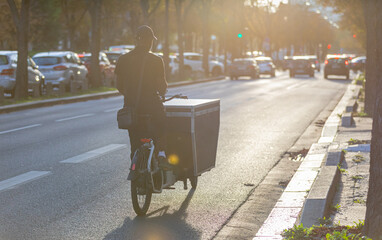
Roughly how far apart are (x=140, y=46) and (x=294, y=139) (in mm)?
7530

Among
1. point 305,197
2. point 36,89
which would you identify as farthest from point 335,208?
point 36,89

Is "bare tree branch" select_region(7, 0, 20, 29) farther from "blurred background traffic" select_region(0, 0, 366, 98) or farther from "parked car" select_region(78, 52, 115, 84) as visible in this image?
"parked car" select_region(78, 52, 115, 84)

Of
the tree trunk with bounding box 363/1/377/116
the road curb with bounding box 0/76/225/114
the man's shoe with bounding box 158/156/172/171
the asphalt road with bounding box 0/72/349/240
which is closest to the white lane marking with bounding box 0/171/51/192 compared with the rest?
the asphalt road with bounding box 0/72/349/240

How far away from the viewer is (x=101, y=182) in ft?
28.7

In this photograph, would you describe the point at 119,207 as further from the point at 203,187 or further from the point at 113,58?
the point at 113,58

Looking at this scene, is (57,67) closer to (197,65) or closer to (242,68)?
(242,68)

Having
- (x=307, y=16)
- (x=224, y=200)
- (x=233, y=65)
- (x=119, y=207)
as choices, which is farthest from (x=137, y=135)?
(x=307, y=16)

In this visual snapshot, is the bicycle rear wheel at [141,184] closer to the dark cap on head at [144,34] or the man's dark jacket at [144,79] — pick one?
the man's dark jacket at [144,79]

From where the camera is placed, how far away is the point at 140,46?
22.5 ft

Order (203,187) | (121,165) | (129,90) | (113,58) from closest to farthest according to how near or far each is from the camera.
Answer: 1. (129,90)
2. (203,187)
3. (121,165)
4. (113,58)

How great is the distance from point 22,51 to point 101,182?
16615mm

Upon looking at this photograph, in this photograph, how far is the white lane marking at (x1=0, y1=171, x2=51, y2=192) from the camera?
27.8 feet

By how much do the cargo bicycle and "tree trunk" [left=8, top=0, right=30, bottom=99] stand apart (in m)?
17.5

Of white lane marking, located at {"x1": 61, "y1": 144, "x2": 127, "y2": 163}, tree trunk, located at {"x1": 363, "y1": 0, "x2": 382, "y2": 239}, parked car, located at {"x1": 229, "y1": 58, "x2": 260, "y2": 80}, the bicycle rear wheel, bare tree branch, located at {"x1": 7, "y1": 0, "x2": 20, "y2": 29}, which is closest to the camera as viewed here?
tree trunk, located at {"x1": 363, "y1": 0, "x2": 382, "y2": 239}
